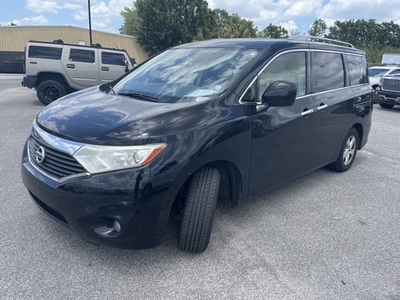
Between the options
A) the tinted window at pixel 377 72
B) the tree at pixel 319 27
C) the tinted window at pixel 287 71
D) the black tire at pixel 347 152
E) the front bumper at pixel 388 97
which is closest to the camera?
the tinted window at pixel 287 71

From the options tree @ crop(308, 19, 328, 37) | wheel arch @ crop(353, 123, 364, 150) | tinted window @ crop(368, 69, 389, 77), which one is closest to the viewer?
wheel arch @ crop(353, 123, 364, 150)

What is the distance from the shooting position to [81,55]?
439 inches

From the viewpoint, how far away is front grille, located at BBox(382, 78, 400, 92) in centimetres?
1221

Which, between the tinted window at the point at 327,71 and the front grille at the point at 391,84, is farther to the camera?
the front grille at the point at 391,84

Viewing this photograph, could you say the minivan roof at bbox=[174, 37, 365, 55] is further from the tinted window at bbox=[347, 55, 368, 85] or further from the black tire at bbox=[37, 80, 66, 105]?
the black tire at bbox=[37, 80, 66, 105]

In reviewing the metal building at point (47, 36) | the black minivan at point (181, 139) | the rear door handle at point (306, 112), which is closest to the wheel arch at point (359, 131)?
the black minivan at point (181, 139)

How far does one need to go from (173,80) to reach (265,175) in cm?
131

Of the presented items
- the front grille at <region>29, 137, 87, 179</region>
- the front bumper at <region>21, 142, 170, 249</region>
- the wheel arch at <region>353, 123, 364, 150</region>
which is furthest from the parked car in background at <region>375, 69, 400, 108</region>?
the front grille at <region>29, 137, 87, 179</region>

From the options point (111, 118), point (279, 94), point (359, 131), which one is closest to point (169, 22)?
point (359, 131)

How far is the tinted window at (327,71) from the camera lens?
13.6 feet

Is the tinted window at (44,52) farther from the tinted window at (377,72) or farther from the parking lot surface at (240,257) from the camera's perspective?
the tinted window at (377,72)

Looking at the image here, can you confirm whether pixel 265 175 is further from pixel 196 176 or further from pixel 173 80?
pixel 173 80

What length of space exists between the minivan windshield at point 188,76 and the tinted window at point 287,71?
0.73 feet

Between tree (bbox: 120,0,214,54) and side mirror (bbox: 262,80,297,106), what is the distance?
38846 millimetres
